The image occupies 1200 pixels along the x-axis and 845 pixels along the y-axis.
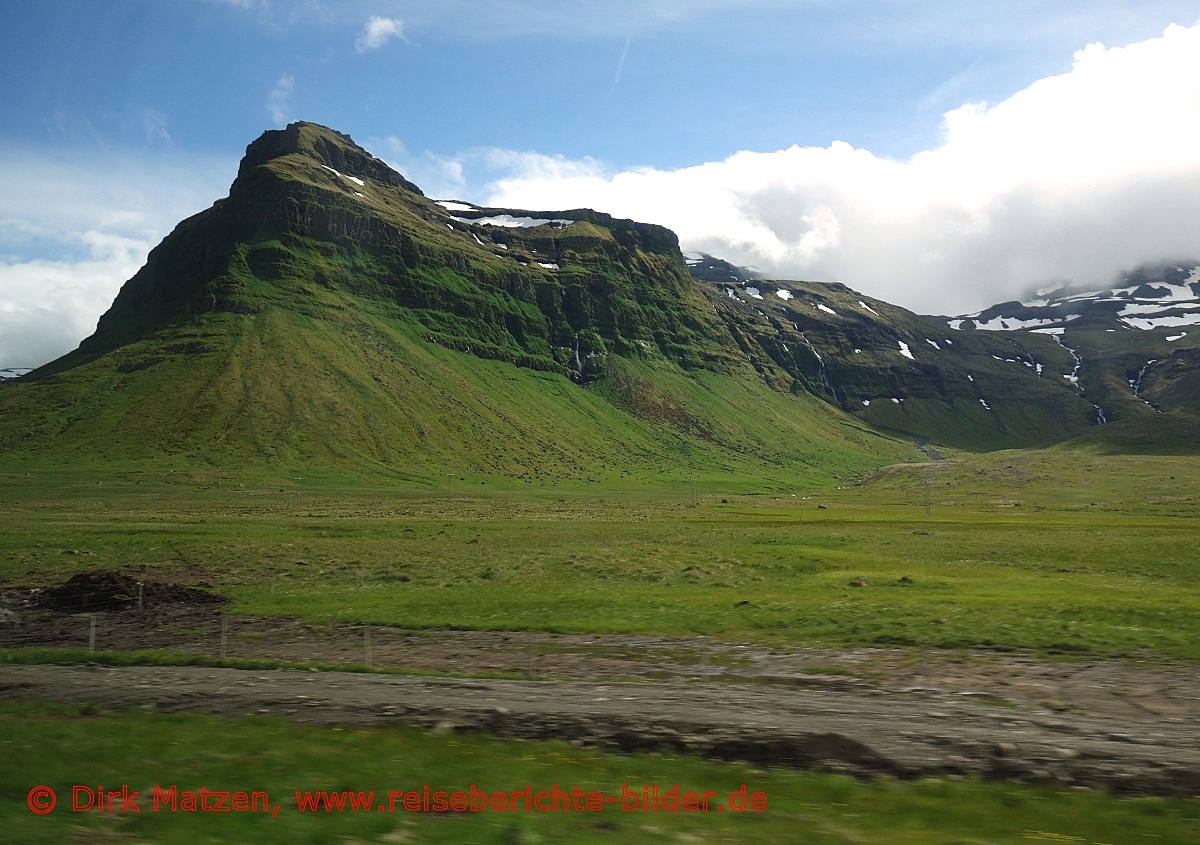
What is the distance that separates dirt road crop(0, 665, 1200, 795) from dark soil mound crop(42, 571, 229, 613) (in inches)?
709

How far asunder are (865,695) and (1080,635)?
12.5m

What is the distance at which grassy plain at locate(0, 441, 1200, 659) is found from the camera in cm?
3005

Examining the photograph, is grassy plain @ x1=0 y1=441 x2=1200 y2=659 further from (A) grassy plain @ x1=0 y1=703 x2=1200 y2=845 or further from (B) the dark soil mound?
(A) grassy plain @ x1=0 y1=703 x2=1200 y2=845

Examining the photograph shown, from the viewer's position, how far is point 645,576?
1850 inches

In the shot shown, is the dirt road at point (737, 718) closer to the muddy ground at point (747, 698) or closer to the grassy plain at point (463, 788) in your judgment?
the muddy ground at point (747, 698)

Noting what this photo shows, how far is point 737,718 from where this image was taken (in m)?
16.0

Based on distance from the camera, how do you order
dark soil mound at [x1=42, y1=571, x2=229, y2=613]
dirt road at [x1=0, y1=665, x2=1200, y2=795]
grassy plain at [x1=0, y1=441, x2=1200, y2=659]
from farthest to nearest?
dark soil mound at [x1=42, y1=571, x2=229, y2=613] < grassy plain at [x1=0, y1=441, x2=1200, y2=659] < dirt road at [x1=0, y1=665, x2=1200, y2=795]

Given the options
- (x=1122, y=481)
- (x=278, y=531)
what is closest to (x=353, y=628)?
(x=278, y=531)

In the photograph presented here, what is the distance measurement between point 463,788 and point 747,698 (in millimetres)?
8908

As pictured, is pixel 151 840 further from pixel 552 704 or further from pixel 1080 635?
pixel 1080 635

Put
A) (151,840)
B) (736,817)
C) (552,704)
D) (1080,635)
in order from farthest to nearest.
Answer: (1080,635) → (552,704) → (736,817) → (151,840)

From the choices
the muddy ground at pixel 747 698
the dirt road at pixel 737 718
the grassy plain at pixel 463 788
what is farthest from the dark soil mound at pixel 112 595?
the grassy plain at pixel 463 788

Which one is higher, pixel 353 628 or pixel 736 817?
pixel 736 817

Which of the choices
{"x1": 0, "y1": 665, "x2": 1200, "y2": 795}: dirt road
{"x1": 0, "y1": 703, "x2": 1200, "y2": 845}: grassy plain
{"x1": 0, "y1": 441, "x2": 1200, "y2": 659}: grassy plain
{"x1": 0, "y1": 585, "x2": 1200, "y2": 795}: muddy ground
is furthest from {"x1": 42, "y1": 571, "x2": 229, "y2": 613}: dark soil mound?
{"x1": 0, "y1": 703, "x2": 1200, "y2": 845}: grassy plain
